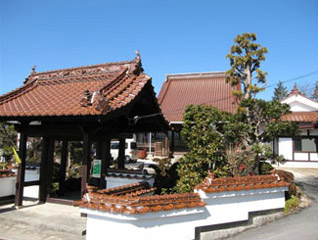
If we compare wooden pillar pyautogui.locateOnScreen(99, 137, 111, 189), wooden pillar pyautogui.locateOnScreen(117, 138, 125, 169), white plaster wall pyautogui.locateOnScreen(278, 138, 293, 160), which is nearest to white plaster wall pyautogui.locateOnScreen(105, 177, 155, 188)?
wooden pillar pyautogui.locateOnScreen(99, 137, 111, 189)

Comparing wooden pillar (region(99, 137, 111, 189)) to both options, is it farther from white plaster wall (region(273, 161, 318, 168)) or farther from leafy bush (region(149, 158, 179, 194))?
white plaster wall (region(273, 161, 318, 168))

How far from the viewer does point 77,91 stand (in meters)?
7.29

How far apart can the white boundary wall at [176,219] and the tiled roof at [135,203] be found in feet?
0.36

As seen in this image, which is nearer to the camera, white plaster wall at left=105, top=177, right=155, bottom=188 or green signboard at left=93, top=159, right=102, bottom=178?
Answer: white plaster wall at left=105, top=177, right=155, bottom=188

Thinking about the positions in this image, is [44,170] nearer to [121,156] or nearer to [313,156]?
[121,156]

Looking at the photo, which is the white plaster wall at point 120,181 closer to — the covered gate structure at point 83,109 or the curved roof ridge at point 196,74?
the covered gate structure at point 83,109

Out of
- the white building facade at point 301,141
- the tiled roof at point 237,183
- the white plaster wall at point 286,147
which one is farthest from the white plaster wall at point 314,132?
the tiled roof at point 237,183

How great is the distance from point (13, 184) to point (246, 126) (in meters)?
7.96

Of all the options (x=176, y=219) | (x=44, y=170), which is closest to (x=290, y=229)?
(x=176, y=219)

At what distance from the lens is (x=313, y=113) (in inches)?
729

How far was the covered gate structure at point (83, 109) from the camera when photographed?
5926 mm

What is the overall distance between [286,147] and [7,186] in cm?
1873

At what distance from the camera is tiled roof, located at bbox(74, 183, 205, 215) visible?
4441 mm

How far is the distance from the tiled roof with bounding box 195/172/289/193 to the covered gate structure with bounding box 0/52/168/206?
104 inches
